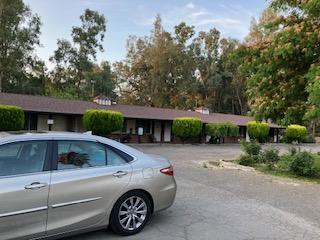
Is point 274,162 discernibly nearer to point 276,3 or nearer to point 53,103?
point 276,3

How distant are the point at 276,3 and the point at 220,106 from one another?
5386cm

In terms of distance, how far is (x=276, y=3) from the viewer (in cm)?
1504

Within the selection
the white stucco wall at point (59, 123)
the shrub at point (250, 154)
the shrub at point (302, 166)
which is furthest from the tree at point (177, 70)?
the shrub at point (302, 166)

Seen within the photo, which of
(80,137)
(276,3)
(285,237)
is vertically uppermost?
(276,3)

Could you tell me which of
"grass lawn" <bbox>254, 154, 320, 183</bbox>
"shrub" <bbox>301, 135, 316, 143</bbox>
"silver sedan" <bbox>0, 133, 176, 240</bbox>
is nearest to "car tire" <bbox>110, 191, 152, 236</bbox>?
"silver sedan" <bbox>0, 133, 176, 240</bbox>

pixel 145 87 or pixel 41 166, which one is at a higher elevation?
pixel 145 87

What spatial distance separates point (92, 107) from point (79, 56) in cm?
1996

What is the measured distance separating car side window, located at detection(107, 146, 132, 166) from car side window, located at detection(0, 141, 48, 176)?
99 centimetres

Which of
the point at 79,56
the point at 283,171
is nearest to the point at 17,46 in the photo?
the point at 79,56

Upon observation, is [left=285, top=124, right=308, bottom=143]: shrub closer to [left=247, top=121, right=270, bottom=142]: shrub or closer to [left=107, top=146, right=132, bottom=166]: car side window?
[left=247, top=121, right=270, bottom=142]: shrub

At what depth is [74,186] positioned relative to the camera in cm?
517

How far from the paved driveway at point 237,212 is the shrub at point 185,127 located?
2517 centimetres

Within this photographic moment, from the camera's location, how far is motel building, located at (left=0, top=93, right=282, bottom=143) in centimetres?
3152

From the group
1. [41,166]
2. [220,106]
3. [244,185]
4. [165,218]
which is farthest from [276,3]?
[220,106]
